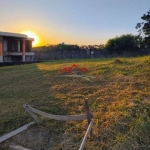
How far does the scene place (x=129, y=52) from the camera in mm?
17281

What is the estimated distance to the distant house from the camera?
15.7 m

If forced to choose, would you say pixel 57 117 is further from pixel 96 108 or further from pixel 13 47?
pixel 13 47

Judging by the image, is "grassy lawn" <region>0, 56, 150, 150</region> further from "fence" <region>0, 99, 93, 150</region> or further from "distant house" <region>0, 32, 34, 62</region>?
"distant house" <region>0, 32, 34, 62</region>

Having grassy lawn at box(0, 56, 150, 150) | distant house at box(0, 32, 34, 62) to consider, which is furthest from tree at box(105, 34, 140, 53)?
grassy lawn at box(0, 56, 150, 150)

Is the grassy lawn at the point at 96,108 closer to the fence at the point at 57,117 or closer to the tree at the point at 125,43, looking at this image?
the fence at the point at 57,117

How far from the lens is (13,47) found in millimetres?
17000

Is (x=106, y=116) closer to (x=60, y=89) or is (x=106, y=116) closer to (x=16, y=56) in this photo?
(x=60, y=89)

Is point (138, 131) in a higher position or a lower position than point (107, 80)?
lower

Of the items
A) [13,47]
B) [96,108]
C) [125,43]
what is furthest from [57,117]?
[125,43]

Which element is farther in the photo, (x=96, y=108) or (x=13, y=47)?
(x=13, y=47)

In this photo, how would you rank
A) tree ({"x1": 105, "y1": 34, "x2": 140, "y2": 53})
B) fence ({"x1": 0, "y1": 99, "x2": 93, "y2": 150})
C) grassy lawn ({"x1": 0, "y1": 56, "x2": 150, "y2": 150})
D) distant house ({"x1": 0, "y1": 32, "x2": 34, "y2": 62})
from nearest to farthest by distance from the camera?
1. grassy lawn ({"x1": 0, "y1": 56, "x2": 150, "y2": 150})
2. fence ({"x1": 0, "y1": 99, "x2": 93, "y2": 150})
3. distant house ({"x1": 0, "y1": 32, "x2": 34, "y2": 62})
4. tree ({"x1": 105, "y1": 34, "x2": 140, "y2": 53})

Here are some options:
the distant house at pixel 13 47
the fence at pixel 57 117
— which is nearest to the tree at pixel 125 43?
the distant house at pixel 13 47

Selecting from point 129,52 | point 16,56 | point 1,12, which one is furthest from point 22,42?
point 129,52

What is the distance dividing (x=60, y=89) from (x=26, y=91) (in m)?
0.84
